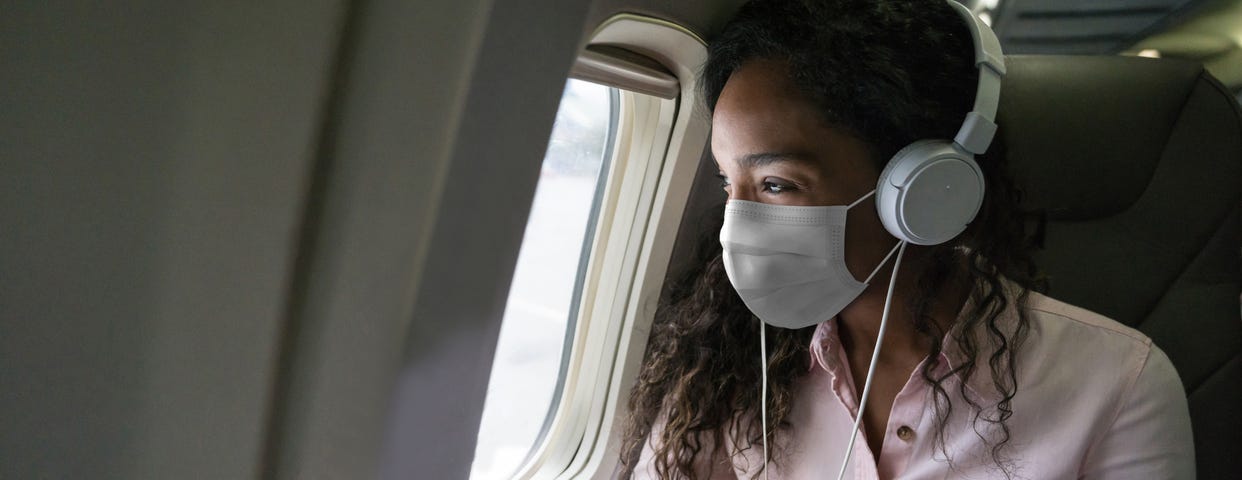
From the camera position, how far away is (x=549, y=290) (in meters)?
1.78

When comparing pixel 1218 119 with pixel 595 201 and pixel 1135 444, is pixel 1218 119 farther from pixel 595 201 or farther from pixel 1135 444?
pixel 595 201

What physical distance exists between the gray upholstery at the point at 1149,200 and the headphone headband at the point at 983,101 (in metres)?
0.51

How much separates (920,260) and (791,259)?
0.88 feet

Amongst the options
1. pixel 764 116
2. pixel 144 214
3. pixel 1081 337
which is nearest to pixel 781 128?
pixel 764 116

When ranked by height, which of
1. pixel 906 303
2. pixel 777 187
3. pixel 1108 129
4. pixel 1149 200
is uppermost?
pixel 1108 129

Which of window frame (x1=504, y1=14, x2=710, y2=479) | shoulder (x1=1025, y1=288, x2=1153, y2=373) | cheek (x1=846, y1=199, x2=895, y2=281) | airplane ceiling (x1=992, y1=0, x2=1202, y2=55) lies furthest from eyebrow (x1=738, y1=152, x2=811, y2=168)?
airplane ceiling (x1=992, y1=0, x2=1202, y2=55)

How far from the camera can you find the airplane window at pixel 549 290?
1635 mm

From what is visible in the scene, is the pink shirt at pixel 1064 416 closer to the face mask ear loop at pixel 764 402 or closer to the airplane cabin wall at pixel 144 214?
the face mask ear loop at pixel 764 402

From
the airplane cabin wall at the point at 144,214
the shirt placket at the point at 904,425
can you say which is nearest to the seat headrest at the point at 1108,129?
the shirt placket at the point at 904,425

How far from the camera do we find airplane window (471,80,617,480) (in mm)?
1635

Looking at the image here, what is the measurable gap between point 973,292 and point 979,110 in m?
0.32

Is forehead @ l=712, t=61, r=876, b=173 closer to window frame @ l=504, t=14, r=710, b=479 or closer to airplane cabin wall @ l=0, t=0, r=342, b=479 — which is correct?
window frame @ l=504, t=14, r=710, b=479

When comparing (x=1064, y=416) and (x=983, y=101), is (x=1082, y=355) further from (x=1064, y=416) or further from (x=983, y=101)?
(x=983, y=101)

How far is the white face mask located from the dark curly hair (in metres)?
0.14
